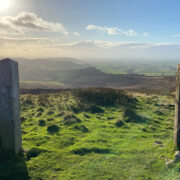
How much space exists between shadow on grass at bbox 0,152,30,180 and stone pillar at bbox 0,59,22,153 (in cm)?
26

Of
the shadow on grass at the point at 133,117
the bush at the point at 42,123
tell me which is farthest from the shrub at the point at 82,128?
the shadow on grass at the point at 133,117

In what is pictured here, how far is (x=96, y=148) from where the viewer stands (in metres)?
7.02

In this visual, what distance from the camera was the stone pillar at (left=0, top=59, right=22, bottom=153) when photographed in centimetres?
556

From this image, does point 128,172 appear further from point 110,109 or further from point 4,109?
point 110,109

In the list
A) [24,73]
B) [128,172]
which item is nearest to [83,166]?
[128,172]

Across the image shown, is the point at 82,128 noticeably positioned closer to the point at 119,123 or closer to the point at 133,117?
the point at 119,123

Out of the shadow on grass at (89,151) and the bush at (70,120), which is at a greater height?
the bush at (70,120)

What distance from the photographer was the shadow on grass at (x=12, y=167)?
5.03 meters

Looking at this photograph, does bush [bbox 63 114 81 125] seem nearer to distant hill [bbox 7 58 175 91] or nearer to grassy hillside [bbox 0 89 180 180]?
grassy hillside [bbox 0 89 180 180]

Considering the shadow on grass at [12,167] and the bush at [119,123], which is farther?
the bush at [119,123]

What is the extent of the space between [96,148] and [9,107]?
3510 millimetres

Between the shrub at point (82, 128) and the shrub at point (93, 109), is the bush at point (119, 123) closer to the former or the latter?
the shrub at point (82, 128)

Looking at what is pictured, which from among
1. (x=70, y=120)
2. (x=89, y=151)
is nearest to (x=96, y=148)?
(x=89, y=151)

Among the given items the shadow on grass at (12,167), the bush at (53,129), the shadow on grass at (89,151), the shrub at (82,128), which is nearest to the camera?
the shadow on grass at (12,167)
